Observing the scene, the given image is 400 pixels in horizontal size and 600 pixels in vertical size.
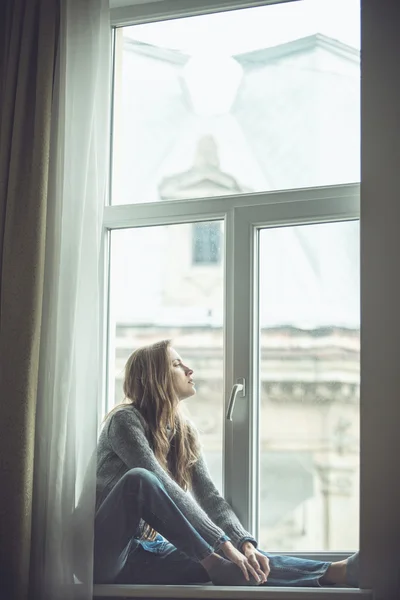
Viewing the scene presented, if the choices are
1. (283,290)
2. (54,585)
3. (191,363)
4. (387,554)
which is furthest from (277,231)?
(54,585)

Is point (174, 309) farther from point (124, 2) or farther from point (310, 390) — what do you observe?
point (124, 2)

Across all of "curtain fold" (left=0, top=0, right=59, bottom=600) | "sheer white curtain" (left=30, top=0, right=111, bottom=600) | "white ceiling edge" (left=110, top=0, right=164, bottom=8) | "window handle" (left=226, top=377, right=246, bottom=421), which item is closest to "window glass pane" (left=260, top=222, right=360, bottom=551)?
"window handle" (left=226, top=377, right=246, bottom=421)

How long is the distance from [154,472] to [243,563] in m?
0.34

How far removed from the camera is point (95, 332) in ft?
7.77

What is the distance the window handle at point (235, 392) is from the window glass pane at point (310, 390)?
0.20ft

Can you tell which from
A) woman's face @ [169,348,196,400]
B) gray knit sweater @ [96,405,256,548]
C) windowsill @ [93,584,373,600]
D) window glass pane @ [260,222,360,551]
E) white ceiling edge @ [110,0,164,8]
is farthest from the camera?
white ceiling edge @ [110,0,164,8]

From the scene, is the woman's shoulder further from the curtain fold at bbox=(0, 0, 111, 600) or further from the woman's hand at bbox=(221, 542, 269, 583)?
the woman's hand at bbox=(221, 542, 269, 583)

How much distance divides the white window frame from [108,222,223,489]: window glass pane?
50cm

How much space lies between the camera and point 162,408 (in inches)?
95.0

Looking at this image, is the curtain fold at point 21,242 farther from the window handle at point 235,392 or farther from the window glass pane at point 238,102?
the window handle at point 235,392

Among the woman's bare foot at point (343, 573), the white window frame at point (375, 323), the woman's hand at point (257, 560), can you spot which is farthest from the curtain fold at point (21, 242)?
the woman's bare foot at point (343, 573)

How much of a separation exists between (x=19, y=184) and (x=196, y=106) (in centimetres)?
64

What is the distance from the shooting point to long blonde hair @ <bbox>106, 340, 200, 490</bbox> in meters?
2.39

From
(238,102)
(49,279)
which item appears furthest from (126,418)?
(238,102)
